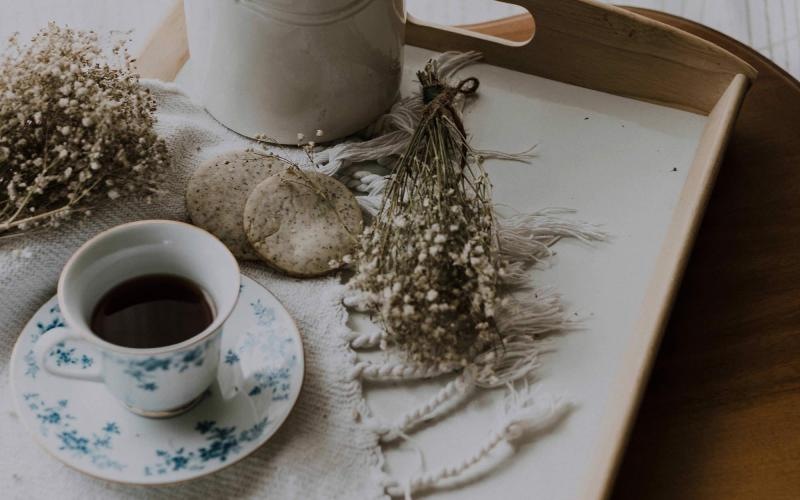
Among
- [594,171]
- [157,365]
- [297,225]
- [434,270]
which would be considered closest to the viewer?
[157,365]

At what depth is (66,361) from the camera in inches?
30.7

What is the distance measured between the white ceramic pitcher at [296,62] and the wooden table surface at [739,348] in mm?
374

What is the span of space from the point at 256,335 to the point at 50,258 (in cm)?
19

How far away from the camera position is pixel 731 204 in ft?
3.27

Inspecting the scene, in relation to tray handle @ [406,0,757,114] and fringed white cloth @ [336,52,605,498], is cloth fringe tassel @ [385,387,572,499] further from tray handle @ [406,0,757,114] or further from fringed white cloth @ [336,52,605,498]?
tray handle @ [406,0,757,114]

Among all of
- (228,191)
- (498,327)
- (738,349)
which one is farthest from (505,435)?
(228,191)

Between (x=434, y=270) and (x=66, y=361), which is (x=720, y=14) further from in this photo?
(x=66, y=361)

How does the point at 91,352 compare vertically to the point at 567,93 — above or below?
below

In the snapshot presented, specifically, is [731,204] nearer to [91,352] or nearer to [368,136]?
[368,136]

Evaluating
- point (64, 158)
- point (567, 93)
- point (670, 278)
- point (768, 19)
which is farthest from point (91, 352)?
point (768, 19)

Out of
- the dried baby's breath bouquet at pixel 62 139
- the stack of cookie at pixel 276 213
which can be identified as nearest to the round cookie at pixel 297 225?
the stack of cookie at pixel 276 213

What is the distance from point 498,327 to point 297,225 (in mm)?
209

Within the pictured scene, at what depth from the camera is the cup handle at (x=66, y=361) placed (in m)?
0.70

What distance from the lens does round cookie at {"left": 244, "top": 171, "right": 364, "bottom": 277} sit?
875mm
